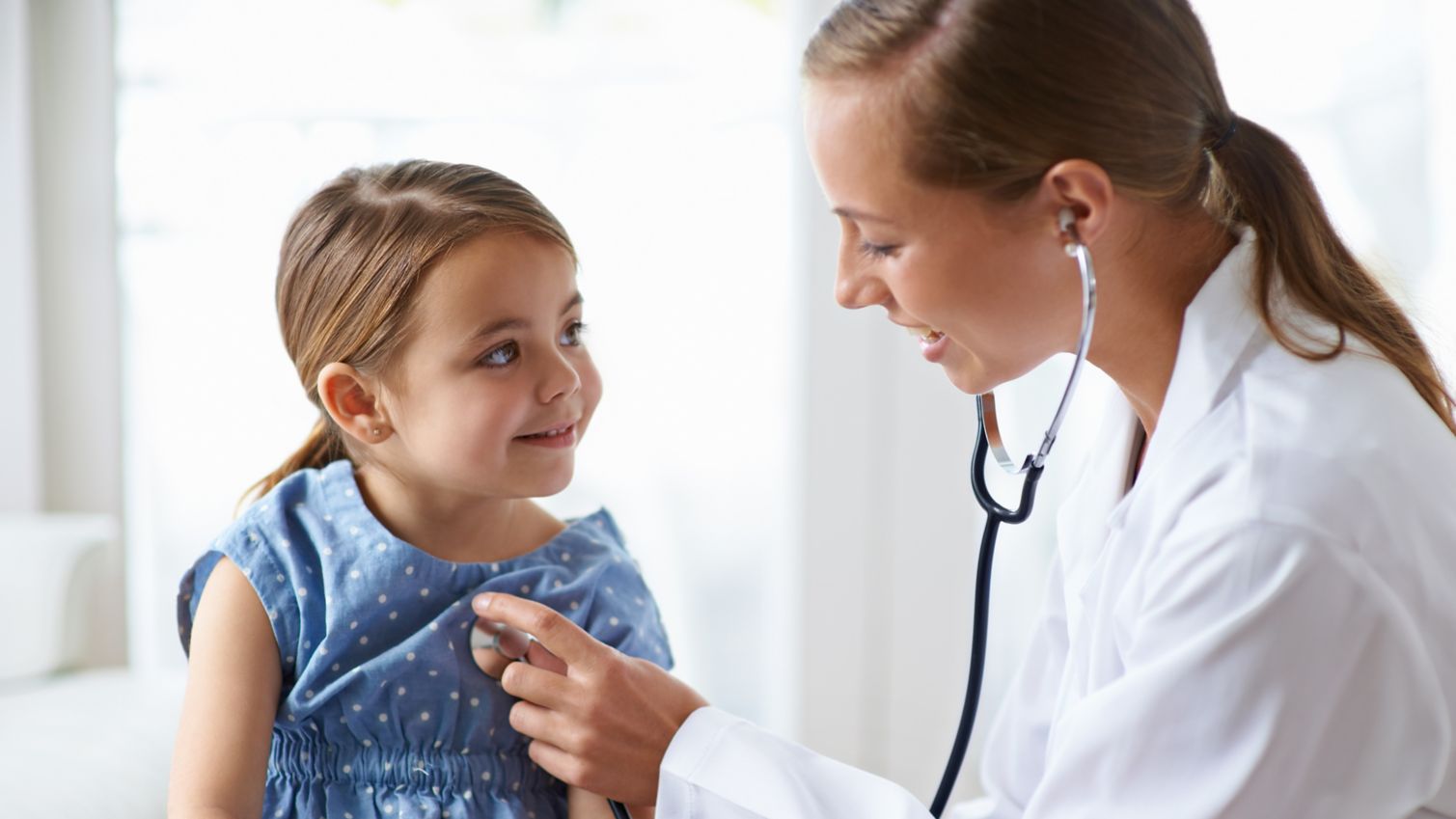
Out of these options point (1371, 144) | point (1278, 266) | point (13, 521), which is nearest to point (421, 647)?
point (1278, 266)

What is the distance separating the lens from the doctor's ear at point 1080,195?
96 centimetres

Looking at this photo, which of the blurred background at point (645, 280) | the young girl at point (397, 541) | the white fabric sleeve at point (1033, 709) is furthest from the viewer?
the blurred background at point (645, 280)

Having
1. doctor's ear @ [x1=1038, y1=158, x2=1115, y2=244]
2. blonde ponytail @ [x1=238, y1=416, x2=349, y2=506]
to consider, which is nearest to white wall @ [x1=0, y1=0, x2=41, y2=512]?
blonde ponytail @ [x1=238, y1=416, x2=349, y2=506]

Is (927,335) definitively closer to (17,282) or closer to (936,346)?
(936,346)

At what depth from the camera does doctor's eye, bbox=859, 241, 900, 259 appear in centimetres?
104

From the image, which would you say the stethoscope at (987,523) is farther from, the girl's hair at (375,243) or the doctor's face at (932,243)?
the girl's hair at (375,243)

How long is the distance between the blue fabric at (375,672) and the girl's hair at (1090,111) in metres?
0.57

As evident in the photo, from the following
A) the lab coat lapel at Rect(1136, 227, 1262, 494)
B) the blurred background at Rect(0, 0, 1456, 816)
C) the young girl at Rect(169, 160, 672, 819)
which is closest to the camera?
the lab coat lapel at Rect(1136, 227, 1262, 494)

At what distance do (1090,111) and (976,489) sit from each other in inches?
16.0

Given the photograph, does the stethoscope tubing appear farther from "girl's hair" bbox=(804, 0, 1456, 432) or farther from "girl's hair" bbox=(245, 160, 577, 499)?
"girl's hair" bbox=(245, 160, 577, 499)

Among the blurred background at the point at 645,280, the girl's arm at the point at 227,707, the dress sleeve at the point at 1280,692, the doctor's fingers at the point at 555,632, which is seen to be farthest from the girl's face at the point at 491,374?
the blurred background at the point at 645,280

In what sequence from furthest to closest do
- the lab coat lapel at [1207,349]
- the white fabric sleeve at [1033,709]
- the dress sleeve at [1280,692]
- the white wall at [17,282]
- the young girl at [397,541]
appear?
the white wall at [17,282], the white fabric sleeve at [1033,709], the young girl at [397,541], the lab coat lapel at [1207,349], the dress sleeve at [1280,692]

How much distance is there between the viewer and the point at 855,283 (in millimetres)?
1080

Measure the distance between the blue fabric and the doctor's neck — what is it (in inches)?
22.9
